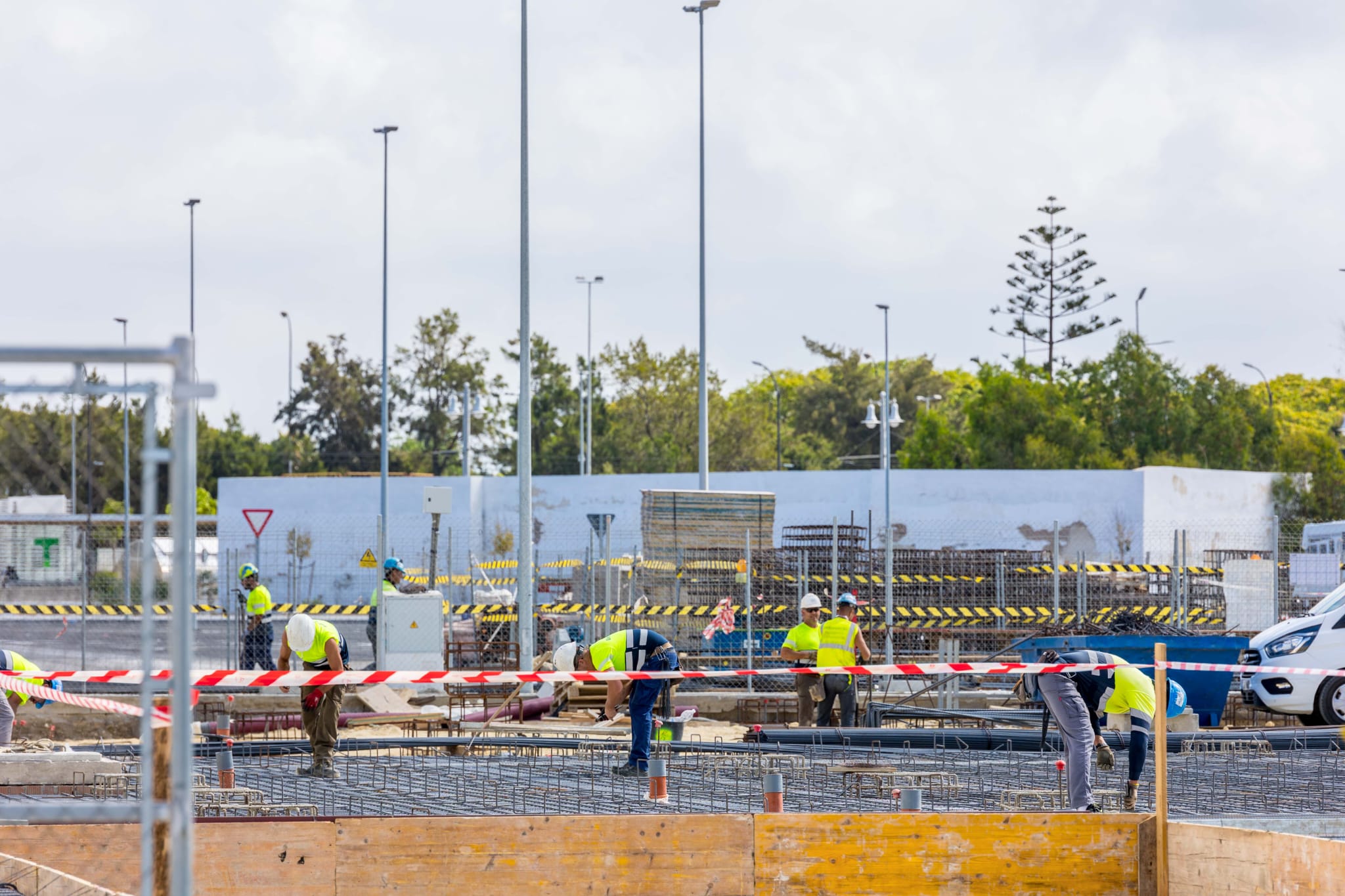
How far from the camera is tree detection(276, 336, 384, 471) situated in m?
79.4

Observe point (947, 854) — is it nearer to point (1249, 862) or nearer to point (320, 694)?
point (1249, 862)

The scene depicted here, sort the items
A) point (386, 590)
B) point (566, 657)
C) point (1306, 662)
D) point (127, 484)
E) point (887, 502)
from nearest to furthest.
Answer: point (127, 484)
point (566, 657)
point (1306, 662)
point (386, 590)
point (887, 502)

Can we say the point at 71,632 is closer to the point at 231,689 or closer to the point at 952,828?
the point at 231,689

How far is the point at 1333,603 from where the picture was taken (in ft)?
55.4

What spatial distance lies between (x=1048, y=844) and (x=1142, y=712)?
1.47 metres

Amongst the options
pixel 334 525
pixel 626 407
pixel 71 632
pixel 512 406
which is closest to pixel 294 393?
pixel 512 406

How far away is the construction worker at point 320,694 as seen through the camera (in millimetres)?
12484

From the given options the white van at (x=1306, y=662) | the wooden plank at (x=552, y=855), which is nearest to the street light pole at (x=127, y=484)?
the wooden plank at (x=552, y=855)

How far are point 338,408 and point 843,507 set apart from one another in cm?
4239

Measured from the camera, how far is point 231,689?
56.0 ft

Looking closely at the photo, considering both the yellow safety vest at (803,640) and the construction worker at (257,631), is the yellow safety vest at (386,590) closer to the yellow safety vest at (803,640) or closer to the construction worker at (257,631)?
the construction worker at (257,631)

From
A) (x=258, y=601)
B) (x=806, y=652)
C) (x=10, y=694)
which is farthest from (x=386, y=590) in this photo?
(x=10, y=694)

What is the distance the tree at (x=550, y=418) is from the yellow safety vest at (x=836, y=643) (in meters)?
55.2

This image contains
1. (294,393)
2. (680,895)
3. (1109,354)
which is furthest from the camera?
(294,393)
